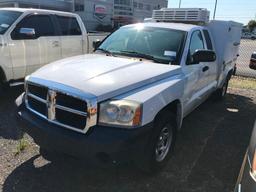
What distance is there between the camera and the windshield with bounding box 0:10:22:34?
613 cm

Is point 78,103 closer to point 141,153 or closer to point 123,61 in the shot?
point 141,153

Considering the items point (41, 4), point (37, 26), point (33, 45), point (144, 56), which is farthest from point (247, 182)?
point (41, 4)

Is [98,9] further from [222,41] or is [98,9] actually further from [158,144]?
[158,144]

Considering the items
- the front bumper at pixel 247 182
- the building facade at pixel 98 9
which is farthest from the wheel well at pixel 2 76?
the building facade at pixel 98 9

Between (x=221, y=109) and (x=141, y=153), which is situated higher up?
(x=141, y=153)

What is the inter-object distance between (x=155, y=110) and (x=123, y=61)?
108cm

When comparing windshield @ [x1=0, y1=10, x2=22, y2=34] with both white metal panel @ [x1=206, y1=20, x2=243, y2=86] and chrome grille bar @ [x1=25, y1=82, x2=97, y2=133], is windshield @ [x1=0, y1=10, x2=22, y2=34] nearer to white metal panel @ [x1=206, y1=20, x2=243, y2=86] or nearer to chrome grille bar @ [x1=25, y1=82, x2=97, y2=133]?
chrome grille bar @ [x1=25, y1=82, x2=97, y2=133]

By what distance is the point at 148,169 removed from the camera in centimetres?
345

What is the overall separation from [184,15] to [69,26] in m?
3.14

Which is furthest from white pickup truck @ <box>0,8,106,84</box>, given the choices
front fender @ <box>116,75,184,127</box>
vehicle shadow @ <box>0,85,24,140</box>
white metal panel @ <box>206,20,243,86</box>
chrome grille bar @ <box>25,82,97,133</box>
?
front fender @ <box>116,75,184,127</box>

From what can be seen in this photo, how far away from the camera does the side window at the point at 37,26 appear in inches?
246

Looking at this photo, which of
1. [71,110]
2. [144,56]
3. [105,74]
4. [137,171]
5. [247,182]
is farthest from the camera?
[144,56]

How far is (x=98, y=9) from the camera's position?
160 feet

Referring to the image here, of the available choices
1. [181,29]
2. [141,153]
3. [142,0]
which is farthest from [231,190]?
[142,0]
